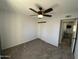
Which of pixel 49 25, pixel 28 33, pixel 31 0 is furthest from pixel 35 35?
pixel 31 0

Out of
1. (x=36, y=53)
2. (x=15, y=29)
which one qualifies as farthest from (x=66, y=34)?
(x=15, y=29)

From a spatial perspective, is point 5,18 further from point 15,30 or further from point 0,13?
point 15,30

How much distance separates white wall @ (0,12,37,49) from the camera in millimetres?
3961

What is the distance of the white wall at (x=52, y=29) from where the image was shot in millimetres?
4678

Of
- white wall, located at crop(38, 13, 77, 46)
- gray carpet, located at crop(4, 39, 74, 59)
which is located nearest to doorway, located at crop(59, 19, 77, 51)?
white wall, located at crop(38, 13, 77, 46)

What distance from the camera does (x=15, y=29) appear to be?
4480 millimetres

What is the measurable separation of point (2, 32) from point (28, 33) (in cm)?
188

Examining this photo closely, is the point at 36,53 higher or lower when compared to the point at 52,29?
lower

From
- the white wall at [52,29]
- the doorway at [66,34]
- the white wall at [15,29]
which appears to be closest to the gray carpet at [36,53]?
the white wall at [15,29]

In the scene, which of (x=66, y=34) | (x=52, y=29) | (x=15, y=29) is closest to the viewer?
(x=15, y=29)

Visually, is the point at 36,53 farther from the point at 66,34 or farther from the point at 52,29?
the point at 66,34

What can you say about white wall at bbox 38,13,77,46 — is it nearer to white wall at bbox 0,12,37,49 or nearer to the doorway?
the doorway

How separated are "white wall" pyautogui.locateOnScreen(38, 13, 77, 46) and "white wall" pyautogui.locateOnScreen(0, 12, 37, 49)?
0.85 meters

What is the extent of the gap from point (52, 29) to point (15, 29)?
221cm
